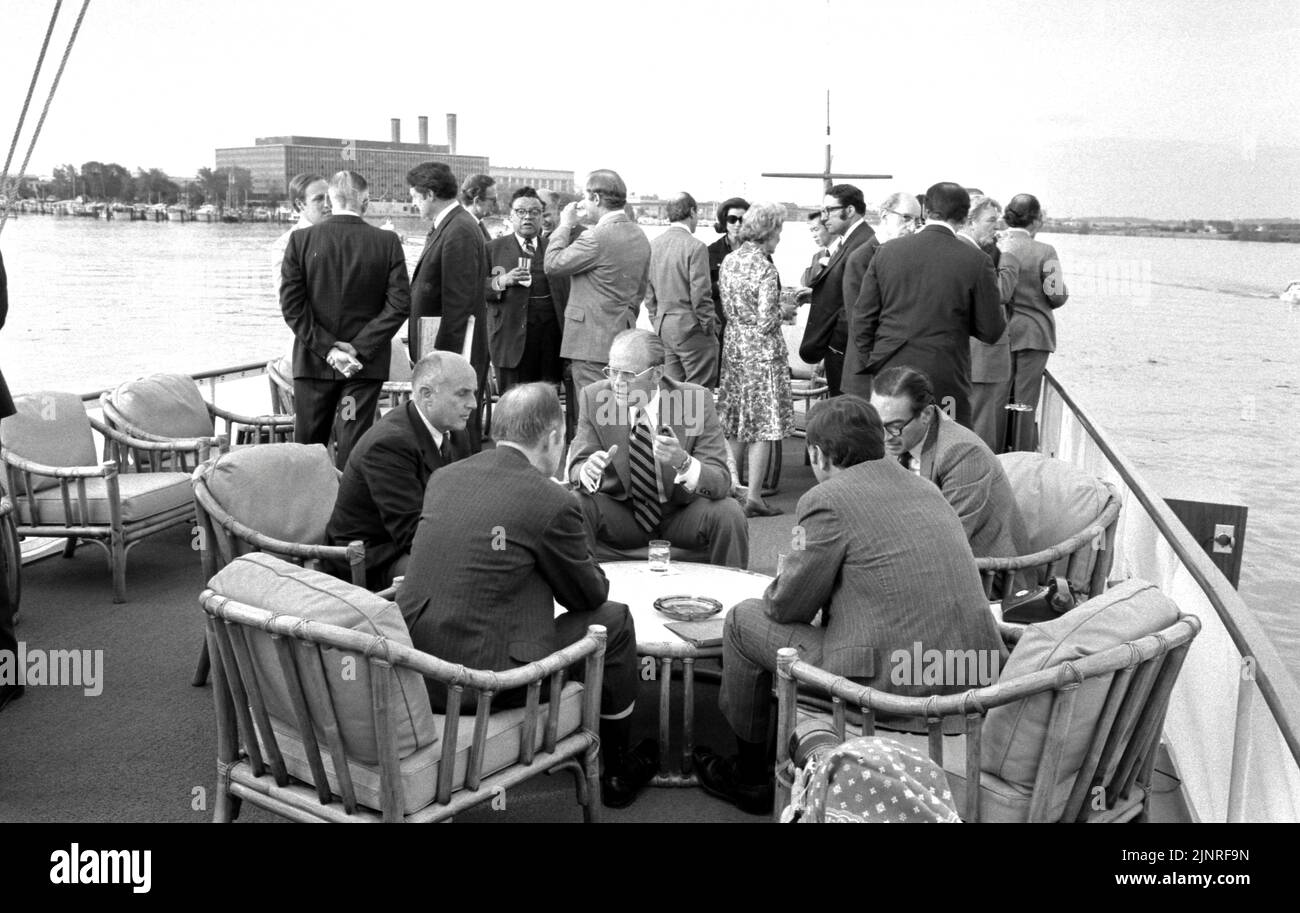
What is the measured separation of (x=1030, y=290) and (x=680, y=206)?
2.26m

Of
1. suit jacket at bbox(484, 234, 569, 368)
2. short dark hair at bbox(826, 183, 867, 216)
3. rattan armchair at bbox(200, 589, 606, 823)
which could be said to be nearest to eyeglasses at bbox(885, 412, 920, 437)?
rattan armchair at bbox(200, 589, 606, 823)

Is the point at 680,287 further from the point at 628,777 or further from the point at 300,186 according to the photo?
the point at 628,777

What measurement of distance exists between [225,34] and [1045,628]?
25599 millimetres

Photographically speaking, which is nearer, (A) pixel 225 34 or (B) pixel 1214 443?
(A) pixel 225 34

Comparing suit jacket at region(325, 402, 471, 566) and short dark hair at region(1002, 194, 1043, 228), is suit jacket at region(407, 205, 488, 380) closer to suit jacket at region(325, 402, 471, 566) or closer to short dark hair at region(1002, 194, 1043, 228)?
suit jacket at region(325, 402, 471, 566)

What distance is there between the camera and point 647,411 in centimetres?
464

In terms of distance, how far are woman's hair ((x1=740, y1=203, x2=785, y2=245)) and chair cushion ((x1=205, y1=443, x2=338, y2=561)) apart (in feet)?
10.2

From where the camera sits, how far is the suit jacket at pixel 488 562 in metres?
2.85

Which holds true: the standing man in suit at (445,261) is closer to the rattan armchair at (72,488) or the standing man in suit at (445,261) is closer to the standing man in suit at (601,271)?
the standing man in suit at (601,271)

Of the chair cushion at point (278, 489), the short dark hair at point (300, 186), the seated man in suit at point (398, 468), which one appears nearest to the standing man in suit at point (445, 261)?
the short dark hair at point (300, 186)

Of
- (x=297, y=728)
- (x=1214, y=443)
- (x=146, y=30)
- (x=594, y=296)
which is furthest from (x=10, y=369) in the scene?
(x=1214, y=443)

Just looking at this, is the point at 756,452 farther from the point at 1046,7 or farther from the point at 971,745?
the point at 1046,7

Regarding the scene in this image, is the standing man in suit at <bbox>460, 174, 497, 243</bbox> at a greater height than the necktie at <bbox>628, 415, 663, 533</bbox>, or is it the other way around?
the standing man in suit at <bbox>460, 174, 497, 243</bbox>

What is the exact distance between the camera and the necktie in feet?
15.0
